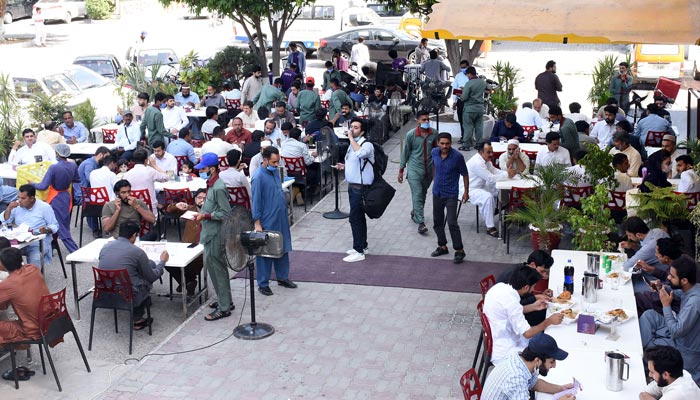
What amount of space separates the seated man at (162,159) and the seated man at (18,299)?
5.07 m

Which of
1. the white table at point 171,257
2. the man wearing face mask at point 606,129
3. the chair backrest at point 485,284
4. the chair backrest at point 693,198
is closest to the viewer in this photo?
the chair backrest at point 485,284

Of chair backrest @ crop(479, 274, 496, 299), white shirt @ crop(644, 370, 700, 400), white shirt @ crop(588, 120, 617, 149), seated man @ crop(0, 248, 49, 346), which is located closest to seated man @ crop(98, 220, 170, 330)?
seated man @ crop(0, 248, 49, 346)

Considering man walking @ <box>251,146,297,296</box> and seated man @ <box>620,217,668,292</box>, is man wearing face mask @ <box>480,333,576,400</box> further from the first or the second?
man walking @ <box>251,146,297,296</box>

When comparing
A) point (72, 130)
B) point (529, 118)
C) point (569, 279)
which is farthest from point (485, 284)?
point (72, 130)

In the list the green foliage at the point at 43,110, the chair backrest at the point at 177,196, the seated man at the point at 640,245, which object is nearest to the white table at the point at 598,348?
the seated man at the point at 640,245

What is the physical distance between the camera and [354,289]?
11344mm

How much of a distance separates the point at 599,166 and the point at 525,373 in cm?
635

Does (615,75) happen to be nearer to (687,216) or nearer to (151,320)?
(687,216)

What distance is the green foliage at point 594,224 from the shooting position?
10.4m

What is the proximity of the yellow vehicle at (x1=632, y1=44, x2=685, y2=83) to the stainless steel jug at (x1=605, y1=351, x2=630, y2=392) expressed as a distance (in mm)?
21953

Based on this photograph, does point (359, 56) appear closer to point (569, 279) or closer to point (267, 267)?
point (267, 267)

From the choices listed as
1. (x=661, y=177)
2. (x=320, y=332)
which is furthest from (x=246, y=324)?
(x=661, y=177)

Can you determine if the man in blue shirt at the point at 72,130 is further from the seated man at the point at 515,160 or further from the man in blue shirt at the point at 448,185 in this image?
the seated man at the point at 515,160

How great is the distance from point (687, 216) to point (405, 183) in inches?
274
